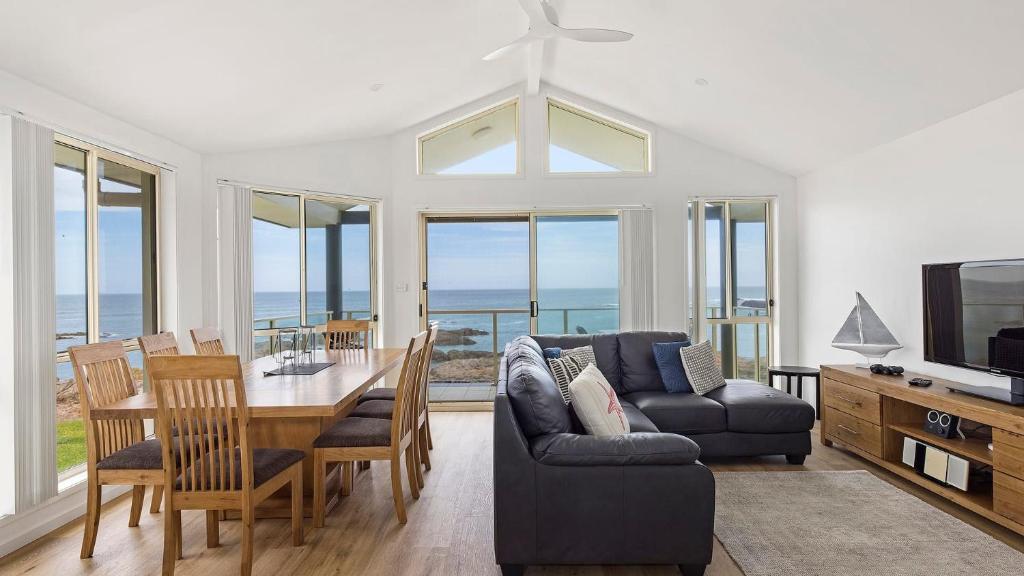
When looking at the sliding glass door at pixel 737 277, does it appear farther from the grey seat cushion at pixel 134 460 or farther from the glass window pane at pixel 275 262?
the grey seat cushion at pixel 134 460

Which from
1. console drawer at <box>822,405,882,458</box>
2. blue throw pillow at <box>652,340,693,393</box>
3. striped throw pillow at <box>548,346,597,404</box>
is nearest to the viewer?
striped throw pillow at <box>548,346,597,404</box>

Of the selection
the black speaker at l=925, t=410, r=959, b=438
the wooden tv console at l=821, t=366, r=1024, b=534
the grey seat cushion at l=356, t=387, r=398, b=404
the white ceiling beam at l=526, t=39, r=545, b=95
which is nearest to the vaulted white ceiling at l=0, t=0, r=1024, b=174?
the white ceiling beam at l=526, t=39, r=545, b=95

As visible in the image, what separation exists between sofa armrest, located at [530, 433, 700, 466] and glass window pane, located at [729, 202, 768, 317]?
391cm

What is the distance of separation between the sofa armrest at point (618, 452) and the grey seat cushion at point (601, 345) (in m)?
2.08

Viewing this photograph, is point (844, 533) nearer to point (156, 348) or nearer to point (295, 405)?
point (295, 405)

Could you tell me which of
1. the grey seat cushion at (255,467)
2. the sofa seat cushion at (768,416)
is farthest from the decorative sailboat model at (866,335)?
the grey seat cushion at (255,467)

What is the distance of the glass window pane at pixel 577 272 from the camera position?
240 inches

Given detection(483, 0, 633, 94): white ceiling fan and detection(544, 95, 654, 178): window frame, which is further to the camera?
detection(544, 95, 654, 178): window frame

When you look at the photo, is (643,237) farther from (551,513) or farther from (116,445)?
(116,445)

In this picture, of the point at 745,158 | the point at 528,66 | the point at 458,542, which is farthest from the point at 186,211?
the point at 745,158

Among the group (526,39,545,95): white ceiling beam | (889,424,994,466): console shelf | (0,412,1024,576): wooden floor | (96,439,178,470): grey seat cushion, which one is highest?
(526,39,545,95): white ceiling beam

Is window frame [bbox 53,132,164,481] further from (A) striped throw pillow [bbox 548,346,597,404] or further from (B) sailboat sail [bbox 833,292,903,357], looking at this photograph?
(B) sailboat sail [bbox 833,292,903,357]

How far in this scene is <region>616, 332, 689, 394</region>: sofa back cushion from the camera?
4562 millimetres

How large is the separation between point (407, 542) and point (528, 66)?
162 inches
